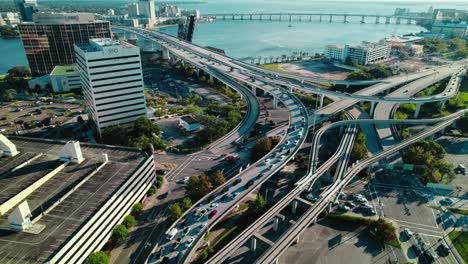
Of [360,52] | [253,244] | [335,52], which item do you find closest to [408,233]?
[253,244]

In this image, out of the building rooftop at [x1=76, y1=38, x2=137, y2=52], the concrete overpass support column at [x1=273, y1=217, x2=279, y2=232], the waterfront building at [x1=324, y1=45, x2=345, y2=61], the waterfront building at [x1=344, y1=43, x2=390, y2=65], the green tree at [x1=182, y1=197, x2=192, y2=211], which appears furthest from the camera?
the waterfront building at [x1=324, y1=45, x2=345, y2=61]

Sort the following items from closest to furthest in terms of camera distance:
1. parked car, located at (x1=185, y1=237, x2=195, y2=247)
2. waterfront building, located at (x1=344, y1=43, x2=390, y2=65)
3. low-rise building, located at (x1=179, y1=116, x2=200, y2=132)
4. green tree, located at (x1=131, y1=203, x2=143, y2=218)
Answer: parked car, located at (x1=185, y1=237, x2=195, y2=247) → green tree, located at (x1=131, y1=203, x2=143, y2=218) → low-rise building, located at (x1=179, y1=116, x2=200, y2=132) → waterfront building, located at (x1=344, y1=43, x2=390, y2=65)

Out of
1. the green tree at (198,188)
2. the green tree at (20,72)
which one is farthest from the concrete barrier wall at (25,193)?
the green tree at (20,72)

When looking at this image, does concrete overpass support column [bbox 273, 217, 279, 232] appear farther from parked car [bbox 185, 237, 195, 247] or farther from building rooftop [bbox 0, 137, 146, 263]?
building rooftop [bbox 0, 137, 146, 263]

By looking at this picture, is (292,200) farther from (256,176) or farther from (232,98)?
(232,98)

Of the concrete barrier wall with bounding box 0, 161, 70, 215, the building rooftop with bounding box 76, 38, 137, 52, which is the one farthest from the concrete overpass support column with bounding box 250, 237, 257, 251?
the building rooftop with bounding box 76, 38, 137, 52

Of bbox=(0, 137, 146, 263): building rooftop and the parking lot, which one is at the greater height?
bbox=(0, 137, 146, 263): building rooftop
